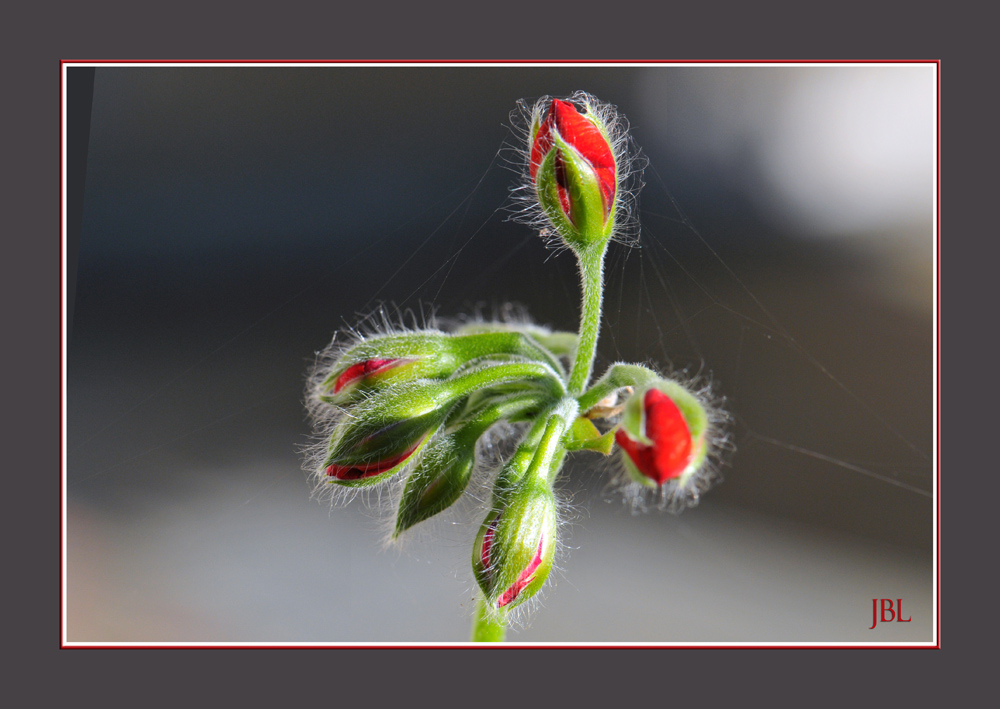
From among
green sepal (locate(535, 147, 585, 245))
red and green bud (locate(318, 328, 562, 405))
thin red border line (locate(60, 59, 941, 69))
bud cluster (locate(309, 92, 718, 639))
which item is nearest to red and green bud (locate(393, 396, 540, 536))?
bud cluster (locate(309, 92, 718, 639))

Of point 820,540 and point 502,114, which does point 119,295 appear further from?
point 820,540

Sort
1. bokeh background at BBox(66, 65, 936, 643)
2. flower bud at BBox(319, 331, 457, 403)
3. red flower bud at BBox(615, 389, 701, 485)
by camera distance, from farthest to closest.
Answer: bokeh background at BBox(66, 65, 936, 643) → flower bud at BBox(319, 331, 457, 403) → red flower bud at BBox(615, 389, 701, 485)

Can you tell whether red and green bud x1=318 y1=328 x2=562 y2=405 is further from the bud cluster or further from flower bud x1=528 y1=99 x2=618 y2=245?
flower bud x1=528 y1=99 x2=618 y2=245

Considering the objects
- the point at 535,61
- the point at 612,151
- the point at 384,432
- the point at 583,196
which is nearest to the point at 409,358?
the point at 384,432

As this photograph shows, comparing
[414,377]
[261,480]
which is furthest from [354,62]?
[261,480]

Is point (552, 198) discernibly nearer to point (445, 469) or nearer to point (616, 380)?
point (616, 380)

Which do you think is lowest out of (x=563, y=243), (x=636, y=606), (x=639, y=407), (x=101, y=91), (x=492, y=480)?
(x=636, y=606)
